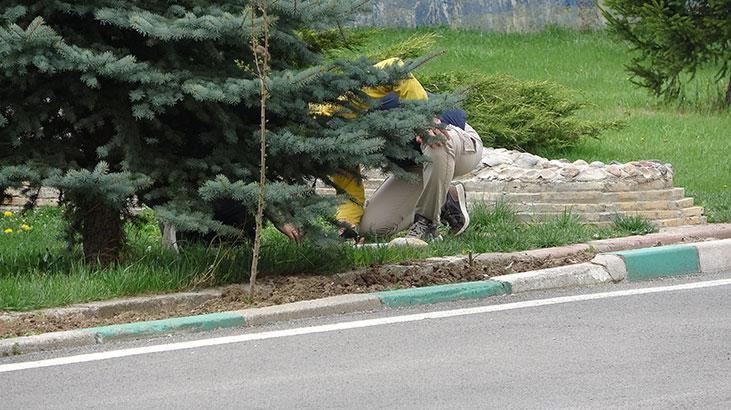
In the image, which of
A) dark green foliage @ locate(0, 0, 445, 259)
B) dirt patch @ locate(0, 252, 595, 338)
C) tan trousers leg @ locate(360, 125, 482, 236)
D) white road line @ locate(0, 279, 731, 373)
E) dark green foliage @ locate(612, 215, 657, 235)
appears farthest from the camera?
dark green foliage @ locate(612, 215, 657, 235)

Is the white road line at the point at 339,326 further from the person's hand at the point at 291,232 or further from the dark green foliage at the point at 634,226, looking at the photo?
the dark green foliage at the point at 634,226

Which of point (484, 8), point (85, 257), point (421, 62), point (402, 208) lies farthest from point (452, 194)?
point (484, 8)

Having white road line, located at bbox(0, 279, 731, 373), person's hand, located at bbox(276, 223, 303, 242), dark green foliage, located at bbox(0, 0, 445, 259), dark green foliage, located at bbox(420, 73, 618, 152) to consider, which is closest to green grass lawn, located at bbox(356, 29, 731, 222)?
dark green foliage, located at bbox(420, 73, 618, 152)

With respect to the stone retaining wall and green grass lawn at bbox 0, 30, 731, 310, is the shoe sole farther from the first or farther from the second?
the stone retaining wall

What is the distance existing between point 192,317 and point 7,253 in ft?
6.26

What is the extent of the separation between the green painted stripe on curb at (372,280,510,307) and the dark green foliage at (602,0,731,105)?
34.4 feet

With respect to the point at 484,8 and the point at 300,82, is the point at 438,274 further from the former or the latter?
the point at 484,8

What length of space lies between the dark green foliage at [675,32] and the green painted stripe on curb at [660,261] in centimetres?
938

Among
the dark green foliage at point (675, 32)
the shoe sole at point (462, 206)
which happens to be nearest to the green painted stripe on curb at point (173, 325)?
the shoe sole at point (462, 206)

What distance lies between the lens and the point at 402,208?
8961 millimetres

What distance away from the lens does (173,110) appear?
7434 mm

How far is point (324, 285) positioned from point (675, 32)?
11.3 meters

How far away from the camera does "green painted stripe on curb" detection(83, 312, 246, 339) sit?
6570mm

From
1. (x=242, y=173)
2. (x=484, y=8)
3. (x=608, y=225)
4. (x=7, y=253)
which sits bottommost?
(x=484, y=8)
